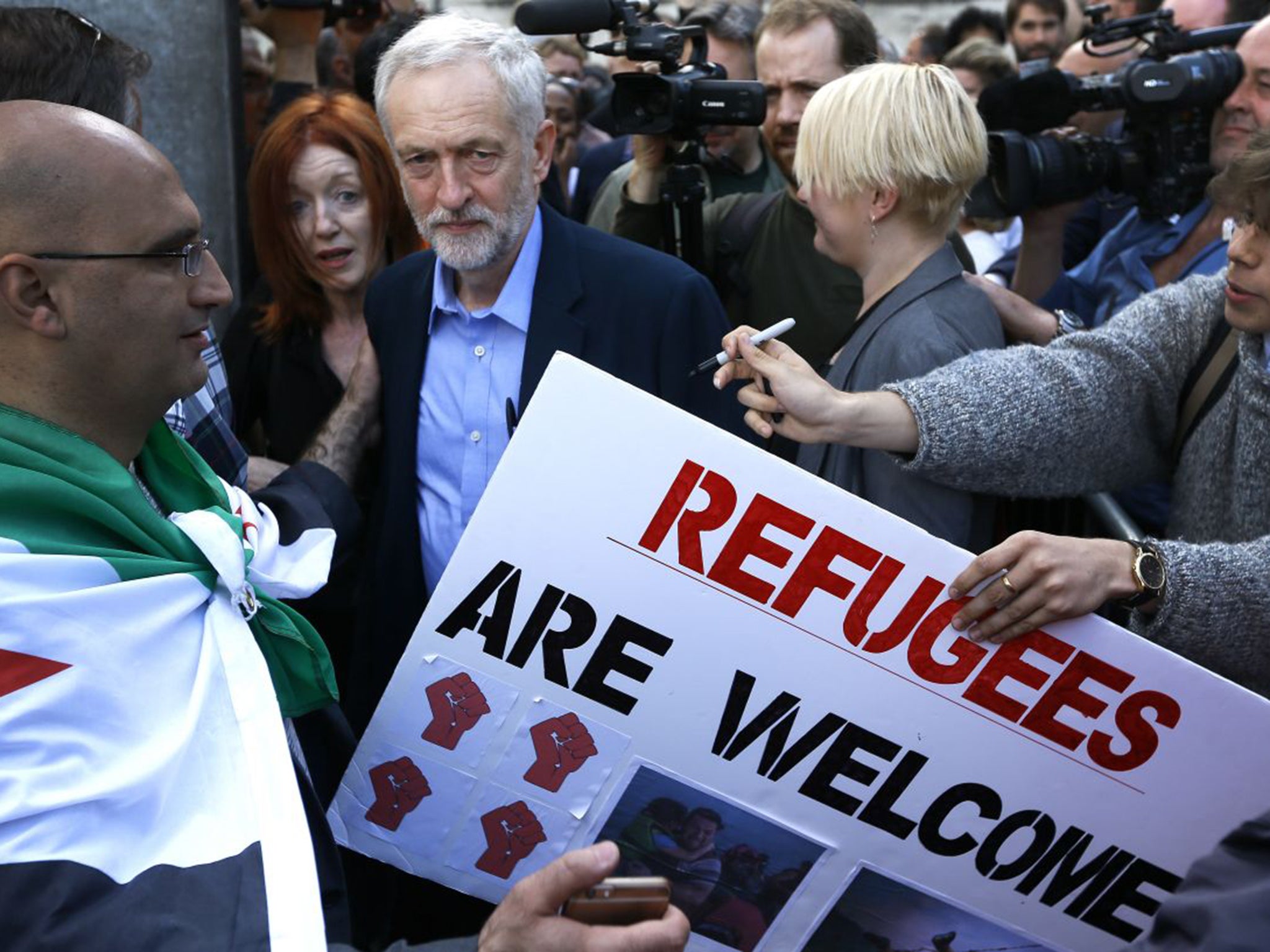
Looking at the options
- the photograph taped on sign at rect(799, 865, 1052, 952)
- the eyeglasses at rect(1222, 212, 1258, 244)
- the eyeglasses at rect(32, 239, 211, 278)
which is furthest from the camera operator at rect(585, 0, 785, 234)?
the photograph taped on sign at rect(799, 865, 1052, 952)

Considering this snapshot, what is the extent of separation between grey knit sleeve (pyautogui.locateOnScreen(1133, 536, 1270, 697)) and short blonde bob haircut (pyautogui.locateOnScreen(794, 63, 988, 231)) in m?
0.85

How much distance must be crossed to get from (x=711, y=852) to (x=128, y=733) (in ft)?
2.64

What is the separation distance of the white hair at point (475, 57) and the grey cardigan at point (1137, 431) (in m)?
0.98

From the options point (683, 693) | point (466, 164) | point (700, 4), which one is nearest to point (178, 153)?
point (466, 164)

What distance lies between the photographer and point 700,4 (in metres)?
5.34

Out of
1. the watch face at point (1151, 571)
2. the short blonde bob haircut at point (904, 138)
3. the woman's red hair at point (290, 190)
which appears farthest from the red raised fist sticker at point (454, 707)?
the woman's red hair at point (290, 190)

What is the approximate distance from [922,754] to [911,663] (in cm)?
13

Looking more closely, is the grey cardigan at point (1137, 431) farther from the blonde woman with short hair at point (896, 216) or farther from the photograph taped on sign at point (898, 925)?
the photograph taped on sign at point (898, 925)

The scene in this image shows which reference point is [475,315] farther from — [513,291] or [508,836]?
[508,836]

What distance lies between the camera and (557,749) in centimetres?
191

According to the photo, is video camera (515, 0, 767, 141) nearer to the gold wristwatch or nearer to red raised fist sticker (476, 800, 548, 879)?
the gold wristwatch

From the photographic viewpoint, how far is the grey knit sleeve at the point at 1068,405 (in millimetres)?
2209

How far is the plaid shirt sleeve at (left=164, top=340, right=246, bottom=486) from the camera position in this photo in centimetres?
241

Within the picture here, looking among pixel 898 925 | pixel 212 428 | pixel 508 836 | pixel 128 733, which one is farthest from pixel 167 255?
pixel 898 925
